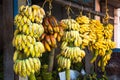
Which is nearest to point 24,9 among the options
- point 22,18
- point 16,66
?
point 22,18

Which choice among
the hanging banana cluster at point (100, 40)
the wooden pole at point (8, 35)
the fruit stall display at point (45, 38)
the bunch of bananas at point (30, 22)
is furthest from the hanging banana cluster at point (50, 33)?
the wooden pole at point (8, 35)

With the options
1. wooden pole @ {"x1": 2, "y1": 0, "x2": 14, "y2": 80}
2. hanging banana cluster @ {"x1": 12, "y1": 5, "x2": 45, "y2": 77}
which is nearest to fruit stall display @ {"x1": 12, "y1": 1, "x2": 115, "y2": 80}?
hanging banana cluster @ {"x1": 12, "y1": 5, "x2": 45, "y2": 77}

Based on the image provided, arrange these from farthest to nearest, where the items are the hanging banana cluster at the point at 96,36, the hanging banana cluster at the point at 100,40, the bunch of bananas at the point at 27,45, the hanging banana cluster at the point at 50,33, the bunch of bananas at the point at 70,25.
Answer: the hanging banana cluster at the point at 100,40 < the hanging banana cluster at the point at 96,36 < the bunch of bananas at the point at 70,25 < the hanging banana cluster at the point at 50,33 < the bunch of bananas at the point at 27,45

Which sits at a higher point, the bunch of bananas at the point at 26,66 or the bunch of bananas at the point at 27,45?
the bunch of bananas at the point at 27,45

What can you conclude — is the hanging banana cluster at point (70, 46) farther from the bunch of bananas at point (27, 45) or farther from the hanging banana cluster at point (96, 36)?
the bunch of bananas at point (27, 45)

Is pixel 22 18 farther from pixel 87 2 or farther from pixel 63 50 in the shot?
pixel 87 2

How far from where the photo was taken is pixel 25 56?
170 cm

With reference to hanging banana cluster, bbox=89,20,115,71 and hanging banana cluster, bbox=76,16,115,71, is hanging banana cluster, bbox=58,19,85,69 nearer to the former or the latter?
hanging banana cluster, bbox=76,16,115,71

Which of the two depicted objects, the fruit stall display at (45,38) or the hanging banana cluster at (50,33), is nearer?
the fruit stall display at (45,38)

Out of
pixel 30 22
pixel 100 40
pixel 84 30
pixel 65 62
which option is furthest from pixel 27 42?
pixel 100 40

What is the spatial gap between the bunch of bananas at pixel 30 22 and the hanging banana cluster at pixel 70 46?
0.86 feet

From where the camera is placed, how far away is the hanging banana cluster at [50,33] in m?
1.83

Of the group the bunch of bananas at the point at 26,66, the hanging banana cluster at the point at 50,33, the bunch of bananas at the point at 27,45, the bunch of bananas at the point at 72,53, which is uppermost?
the hanging banana cluster at the point at 50,33

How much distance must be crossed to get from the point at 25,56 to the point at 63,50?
0.32 metres
